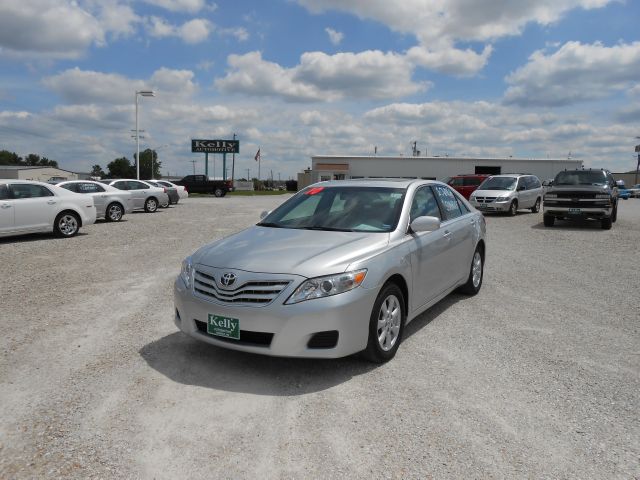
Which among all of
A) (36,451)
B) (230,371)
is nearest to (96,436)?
(36,451)

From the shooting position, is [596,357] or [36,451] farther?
[596,357]

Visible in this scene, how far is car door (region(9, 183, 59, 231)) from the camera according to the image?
39.4 feet

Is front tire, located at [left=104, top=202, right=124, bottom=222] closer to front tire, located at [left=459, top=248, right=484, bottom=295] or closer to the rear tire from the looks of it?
front tire, located at [left=459, top=248, right=484, bottom=295]

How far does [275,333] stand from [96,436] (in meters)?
1.35

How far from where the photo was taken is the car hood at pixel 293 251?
399 cm

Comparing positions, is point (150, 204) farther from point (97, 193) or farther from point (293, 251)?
point (293, 251)

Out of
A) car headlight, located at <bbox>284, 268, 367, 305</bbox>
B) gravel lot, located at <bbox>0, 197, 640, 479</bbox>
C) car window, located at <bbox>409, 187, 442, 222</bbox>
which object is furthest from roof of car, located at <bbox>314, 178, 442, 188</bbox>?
car headlight, located at <bbox>284, 268, 367, 305</bbox>

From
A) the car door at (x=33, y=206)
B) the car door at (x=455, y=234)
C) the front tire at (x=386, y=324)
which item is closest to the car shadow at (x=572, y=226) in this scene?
the car door at (x=455, y=234)

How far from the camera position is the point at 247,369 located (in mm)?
4254

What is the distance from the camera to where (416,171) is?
2179 inches

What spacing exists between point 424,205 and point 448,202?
34.1 inches

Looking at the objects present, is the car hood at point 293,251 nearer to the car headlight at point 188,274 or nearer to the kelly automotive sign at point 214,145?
the car headlight at point 188,274

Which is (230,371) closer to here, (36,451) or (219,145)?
(36,451)

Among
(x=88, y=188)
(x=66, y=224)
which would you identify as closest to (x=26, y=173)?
(x=88, y=188)
